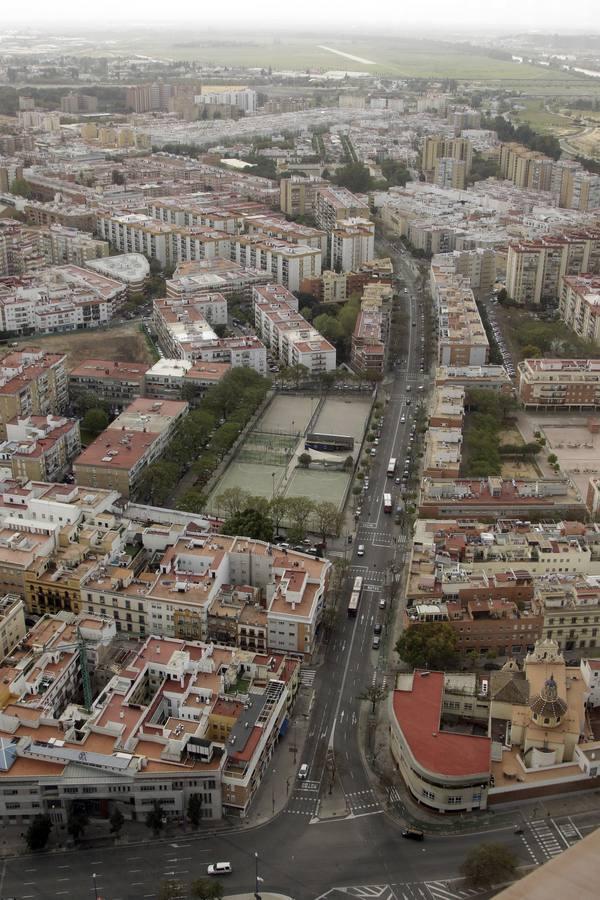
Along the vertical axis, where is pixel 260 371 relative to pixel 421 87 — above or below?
below

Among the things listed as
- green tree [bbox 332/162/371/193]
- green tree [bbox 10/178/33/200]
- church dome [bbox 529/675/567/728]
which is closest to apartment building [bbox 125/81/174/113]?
green tree [bbox 332/162/371/193]

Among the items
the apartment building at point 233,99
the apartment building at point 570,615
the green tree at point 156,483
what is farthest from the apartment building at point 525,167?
the apartment building at point 570,615

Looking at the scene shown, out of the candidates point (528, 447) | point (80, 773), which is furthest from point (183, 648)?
point (528, 447)

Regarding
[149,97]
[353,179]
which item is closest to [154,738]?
[353,179]

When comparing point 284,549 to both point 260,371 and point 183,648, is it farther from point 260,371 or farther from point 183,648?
point 260,371

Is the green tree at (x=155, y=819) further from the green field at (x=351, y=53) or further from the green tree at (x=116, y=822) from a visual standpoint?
the green field at (x=351, y=53)

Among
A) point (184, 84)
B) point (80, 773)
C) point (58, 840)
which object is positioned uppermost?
point (184, 84)

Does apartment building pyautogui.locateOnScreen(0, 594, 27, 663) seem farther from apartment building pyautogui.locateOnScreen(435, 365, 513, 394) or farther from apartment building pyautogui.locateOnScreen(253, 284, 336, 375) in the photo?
apartment building pyautogui.locateOnScreen(435, 365, 513, 394)
